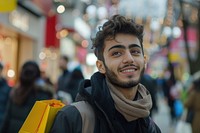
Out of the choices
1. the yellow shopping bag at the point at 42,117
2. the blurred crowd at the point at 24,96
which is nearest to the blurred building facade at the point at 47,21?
the blurred crowd at the point at 24,96

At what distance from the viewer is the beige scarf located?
2.55 metres

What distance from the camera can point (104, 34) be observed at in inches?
106

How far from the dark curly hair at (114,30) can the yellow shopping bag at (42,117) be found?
388 millimetres

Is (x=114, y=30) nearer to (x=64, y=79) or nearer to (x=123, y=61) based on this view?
(x=123, y=61)

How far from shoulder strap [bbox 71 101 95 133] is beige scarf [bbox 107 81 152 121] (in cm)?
14

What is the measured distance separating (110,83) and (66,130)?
14.9 inches

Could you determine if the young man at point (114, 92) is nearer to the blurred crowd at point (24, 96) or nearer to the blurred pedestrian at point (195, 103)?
the blurred crowd at point (24, 96)

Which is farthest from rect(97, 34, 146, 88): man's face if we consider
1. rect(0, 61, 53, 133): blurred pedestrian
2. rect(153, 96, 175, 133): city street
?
rect(153, 96, 175, 133): city street

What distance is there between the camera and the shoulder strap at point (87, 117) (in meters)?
2.53

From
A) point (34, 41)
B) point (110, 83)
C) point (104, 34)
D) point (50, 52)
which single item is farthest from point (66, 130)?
point (50, 52)

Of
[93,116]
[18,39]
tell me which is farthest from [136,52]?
[18,39]

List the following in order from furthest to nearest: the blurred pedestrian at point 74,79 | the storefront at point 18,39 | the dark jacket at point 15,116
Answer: the storefront at point 18,39 < the blurred pedestrian at point 74,79 < the dark jacket at point 15,116

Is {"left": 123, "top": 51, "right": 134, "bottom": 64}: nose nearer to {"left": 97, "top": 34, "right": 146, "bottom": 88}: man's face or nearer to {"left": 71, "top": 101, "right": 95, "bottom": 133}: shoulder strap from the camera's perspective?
{"left": 97, "top": 34, "right": 146, "bottom": 88}: man's face

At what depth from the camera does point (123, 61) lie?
8.66 ft
